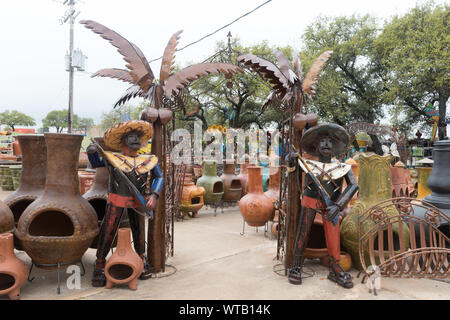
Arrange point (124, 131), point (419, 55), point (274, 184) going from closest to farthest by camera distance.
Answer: point (124, 131), point (274, 184), point (419, 55)

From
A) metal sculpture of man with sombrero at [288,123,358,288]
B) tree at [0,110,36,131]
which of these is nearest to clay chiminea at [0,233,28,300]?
metal sculpture of man with sombrero at [288,123,358,288]

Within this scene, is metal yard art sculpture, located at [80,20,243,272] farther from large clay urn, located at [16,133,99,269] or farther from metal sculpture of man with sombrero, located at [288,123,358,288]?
metal sculpture of man with sombrero, located at [288,123,358,288]

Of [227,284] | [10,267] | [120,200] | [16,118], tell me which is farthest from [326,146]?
[16,118]

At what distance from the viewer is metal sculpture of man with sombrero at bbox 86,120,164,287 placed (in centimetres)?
392

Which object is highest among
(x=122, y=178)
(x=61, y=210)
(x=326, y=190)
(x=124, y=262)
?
(x=122, y=178)

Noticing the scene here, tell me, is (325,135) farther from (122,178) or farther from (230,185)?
(230,185)

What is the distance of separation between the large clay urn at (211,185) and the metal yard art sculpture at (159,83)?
4373 mm

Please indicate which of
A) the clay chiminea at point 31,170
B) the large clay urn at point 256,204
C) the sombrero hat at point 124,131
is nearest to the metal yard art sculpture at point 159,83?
the sombrero hat at point 124,131

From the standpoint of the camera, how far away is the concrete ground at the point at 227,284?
3.67 m

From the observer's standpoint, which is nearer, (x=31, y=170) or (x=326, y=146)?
(x=326, y=146)

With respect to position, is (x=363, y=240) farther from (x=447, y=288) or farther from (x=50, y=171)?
(x=50, y=171)

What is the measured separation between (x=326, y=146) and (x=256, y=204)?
2.43 metres

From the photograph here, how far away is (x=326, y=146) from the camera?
4152 mm

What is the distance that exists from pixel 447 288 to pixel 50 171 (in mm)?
4927
